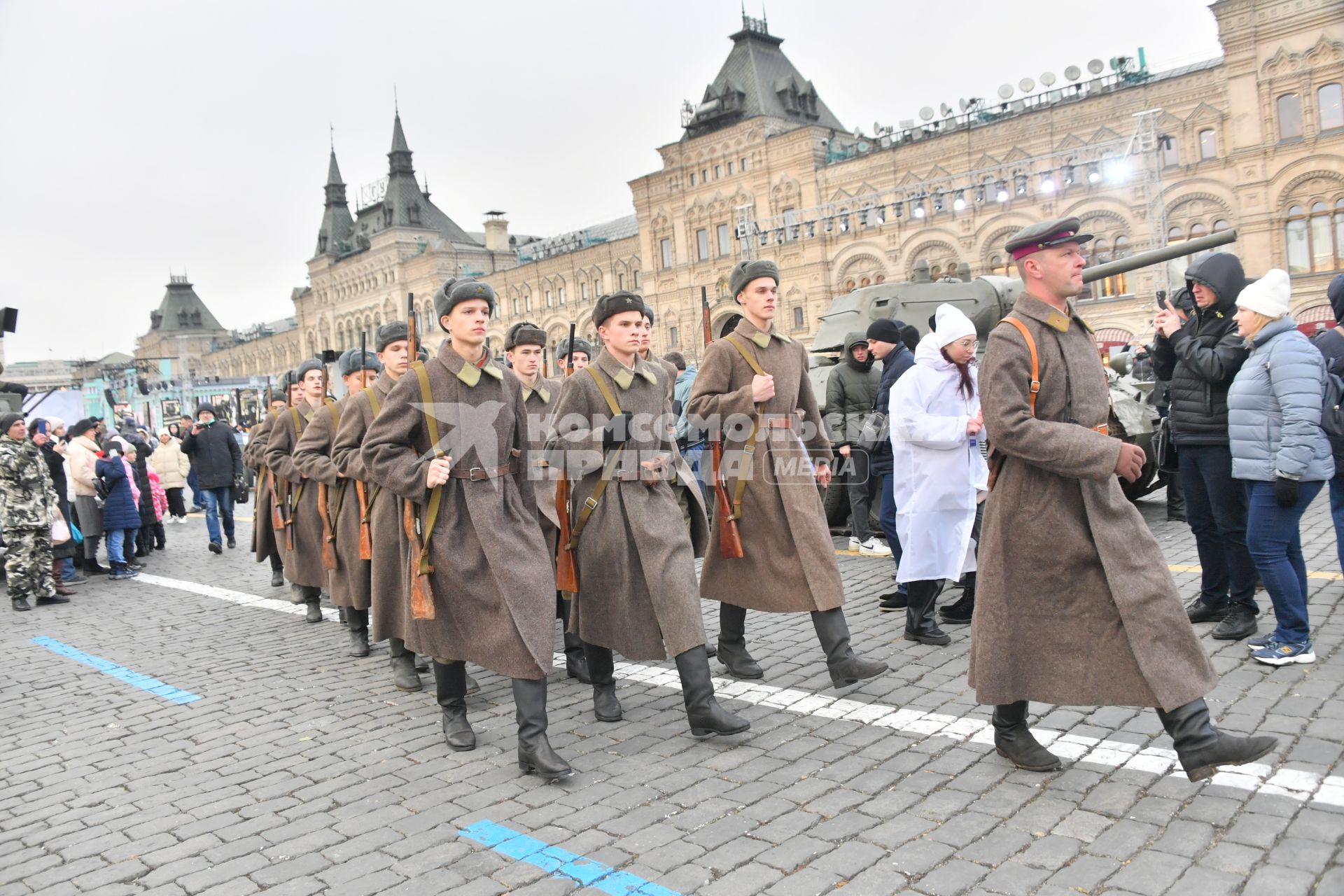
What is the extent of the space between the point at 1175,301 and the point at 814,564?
341cm

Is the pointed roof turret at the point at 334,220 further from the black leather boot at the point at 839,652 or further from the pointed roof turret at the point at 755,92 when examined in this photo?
the black leather boot at the point at 839,652

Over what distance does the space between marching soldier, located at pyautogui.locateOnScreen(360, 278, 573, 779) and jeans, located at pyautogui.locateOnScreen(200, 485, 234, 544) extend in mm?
9783

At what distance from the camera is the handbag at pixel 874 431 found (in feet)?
25.5

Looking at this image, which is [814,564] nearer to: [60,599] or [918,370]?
[918,370]

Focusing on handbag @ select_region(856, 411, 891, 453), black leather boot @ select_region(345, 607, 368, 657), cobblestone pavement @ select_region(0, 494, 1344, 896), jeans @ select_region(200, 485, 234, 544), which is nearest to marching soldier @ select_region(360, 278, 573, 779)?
cobblestone pavement @ select_region(0, 494, 1344, 896)

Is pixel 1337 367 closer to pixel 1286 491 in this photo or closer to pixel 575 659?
pixel 1286 491

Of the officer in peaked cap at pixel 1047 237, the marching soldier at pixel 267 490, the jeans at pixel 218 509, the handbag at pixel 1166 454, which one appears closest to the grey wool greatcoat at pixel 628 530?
the officer in peaked cap at pixel 1047 237

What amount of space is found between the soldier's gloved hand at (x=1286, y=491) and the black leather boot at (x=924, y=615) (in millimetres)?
1835

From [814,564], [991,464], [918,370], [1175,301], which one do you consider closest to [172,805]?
[814,564]

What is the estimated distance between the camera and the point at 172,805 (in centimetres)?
440

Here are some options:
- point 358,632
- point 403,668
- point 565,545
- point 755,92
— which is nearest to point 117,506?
point 358,632

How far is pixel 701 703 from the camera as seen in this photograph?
15.2 ft

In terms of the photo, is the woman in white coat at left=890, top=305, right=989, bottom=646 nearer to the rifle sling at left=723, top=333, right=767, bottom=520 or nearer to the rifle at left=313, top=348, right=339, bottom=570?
the rifle sling at left=723, top=333, right=767, bottom=520

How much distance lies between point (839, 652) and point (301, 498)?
195 inches
